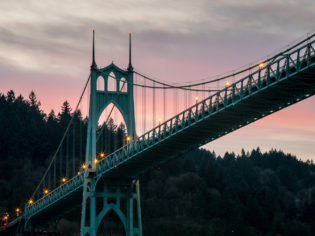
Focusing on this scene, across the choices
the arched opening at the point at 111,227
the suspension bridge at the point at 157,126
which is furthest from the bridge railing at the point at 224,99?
the arched opening at the point at 111,227

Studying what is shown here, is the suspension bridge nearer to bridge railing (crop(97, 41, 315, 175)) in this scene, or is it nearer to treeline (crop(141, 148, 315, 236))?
bridge railing (crop(97, 41, 315, 175))

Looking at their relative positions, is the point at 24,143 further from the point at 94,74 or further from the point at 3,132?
the point at 94,74

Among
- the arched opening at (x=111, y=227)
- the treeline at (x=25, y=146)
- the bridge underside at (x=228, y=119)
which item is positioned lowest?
the arched opening at (x=111, y=227)

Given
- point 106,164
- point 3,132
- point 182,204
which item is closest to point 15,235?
point 106,164

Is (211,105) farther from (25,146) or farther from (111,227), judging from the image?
(25,146)

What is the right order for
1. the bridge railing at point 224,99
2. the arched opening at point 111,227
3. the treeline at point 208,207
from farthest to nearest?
1. the treeline at point 208,207
2. the arched opening at point 111,227
3. the bridge railing at point 224,99

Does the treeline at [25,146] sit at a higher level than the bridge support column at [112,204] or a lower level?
higher

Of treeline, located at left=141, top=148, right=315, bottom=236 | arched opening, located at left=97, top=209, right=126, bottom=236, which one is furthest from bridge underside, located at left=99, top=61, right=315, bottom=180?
treeline, located at left=141, top=148, right=315, bottom=236

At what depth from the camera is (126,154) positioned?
242ft

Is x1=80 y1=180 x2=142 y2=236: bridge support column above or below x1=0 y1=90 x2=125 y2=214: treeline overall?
below

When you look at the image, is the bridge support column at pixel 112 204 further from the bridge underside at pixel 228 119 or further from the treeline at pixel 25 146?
the treeline at pixel 25 146

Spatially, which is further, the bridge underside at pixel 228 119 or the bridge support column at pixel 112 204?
the bridge support column at pixel 112 204

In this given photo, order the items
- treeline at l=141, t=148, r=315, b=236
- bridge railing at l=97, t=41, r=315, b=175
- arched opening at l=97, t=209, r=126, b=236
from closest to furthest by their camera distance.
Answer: bridge railing at l=97, t=41, r=315, b=175, arched opening at l=97, t=209, r=126, b=236, treeline at l=141, t=148, r=315, b=236

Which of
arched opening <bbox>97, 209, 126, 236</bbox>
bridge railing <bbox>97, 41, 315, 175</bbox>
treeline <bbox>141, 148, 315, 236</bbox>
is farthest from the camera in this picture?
treeline <bbox>141, 148, 315, 236</bbox>
